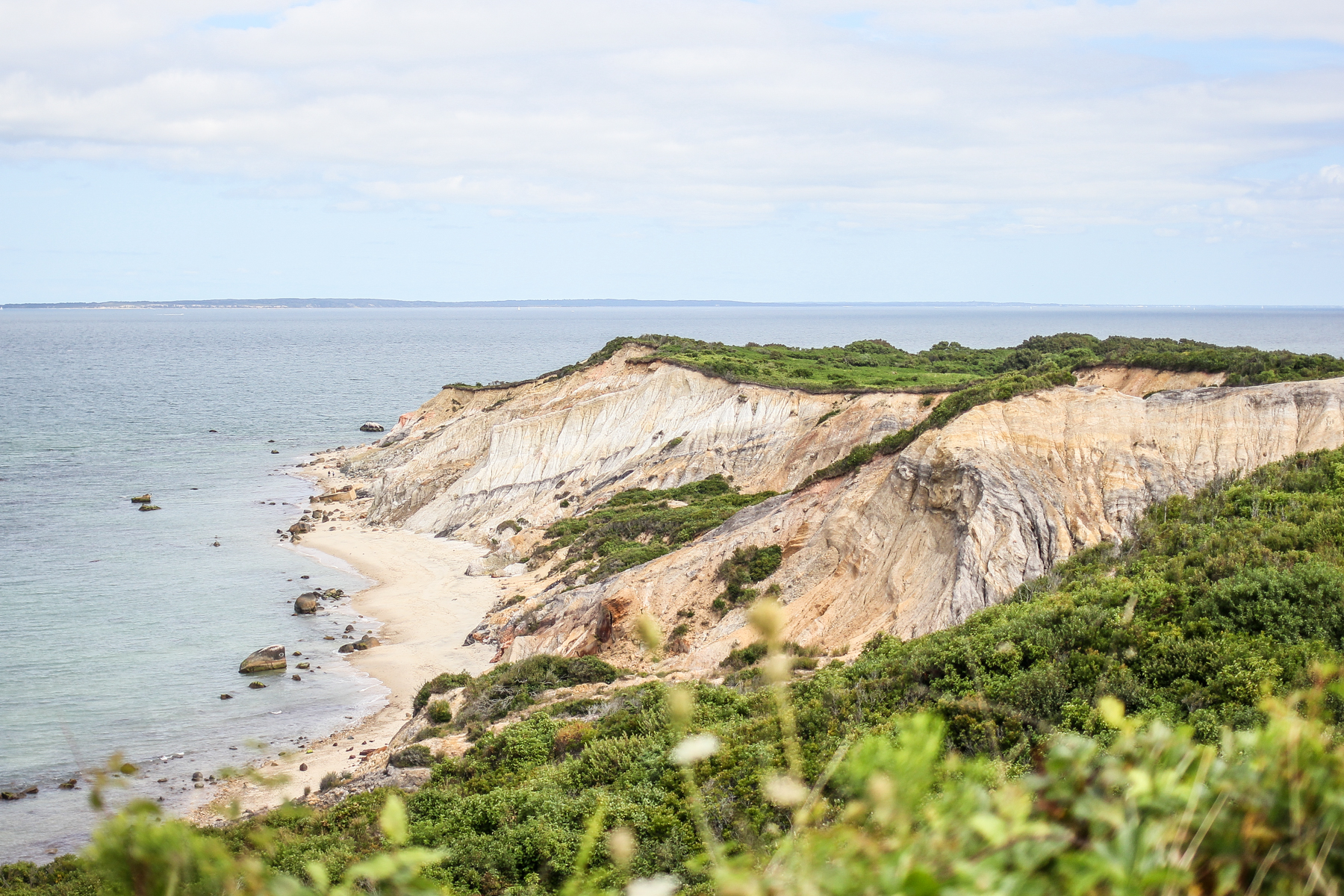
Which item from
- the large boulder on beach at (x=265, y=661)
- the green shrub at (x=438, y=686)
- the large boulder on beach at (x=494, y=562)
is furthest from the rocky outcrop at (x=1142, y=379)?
the large boulder on beach at (x=265, y=661)

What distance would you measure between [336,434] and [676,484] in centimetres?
5744

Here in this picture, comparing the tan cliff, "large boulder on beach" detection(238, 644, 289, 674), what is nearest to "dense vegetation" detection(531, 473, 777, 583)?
the tan cliff

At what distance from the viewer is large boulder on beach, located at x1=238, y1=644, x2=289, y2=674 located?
3234 cm

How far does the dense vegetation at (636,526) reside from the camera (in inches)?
1337

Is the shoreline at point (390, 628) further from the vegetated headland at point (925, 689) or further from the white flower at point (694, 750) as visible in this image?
the white flower at point (694, 750)

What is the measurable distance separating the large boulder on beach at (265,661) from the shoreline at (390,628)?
0.49 meters

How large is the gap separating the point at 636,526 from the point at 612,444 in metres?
14.5

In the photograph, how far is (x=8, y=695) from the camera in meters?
29.5

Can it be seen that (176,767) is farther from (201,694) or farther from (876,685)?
(876,685)

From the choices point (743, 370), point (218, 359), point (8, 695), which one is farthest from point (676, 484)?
point (218, 359)

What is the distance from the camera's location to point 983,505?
2223cm

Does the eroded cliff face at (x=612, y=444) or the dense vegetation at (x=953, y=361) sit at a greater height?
the dense vegetation at (x=953, y=361)

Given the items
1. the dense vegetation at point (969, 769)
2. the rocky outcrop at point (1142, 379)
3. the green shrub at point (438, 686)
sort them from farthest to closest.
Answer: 1. the rocky outcrop at point (1142, 379)
2. the green shrub at point (438, 686)
3. the dense vegetation at point (969, 769)

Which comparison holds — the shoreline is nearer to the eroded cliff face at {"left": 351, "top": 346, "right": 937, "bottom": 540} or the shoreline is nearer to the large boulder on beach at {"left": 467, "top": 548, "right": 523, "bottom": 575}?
the large boulder on beach at {"left": 467, "top": 548, "right": 523, "bottom": 575}
